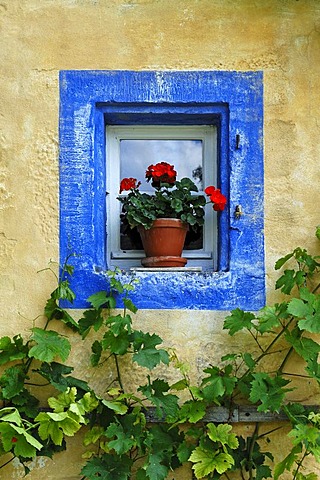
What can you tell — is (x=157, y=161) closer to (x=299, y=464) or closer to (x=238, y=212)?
(x=238, y=212)

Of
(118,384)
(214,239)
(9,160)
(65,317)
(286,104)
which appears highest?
(286,104)

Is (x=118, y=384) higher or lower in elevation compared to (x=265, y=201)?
lower

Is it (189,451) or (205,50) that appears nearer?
(189,451)

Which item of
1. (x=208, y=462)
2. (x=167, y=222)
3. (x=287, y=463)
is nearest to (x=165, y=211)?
(x=167, y=222)

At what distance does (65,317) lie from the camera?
409cm

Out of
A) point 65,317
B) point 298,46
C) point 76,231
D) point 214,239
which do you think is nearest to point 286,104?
point 298,46

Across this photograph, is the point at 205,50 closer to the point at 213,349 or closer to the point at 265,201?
the point at 265,201

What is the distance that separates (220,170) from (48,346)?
1.35 m

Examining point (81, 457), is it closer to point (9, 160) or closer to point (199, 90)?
point (9, 160)

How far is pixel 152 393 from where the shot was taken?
4.04 meters

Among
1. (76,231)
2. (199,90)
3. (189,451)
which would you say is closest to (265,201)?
(199,90)

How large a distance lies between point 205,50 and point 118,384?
1863 mm

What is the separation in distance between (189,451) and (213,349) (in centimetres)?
54

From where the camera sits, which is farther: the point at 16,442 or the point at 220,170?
the point at 220,170
